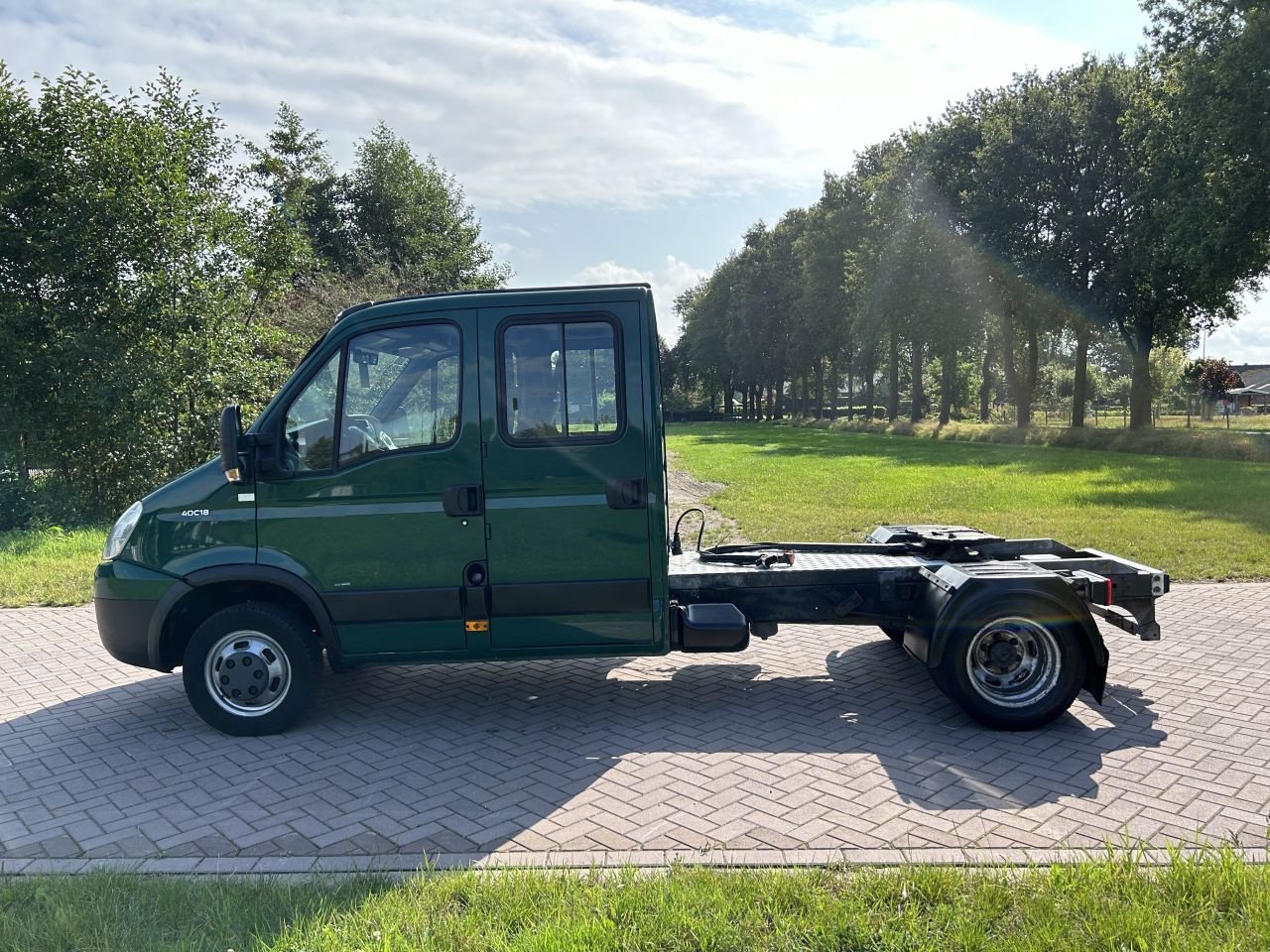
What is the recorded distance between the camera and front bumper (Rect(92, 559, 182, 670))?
5.56 metres

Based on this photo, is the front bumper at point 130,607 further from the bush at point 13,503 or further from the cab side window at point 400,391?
the bush at point 13,503

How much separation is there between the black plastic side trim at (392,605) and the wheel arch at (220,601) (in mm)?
90

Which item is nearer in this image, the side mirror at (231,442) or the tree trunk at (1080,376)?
the side mirror at (231,442)

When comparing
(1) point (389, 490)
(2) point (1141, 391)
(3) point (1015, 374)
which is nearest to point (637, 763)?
(1) point (389, 490)

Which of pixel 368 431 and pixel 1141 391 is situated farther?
pixel 1141 391

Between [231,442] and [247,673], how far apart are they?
4.80 ft

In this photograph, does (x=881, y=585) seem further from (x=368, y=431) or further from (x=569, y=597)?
(x=368, y=431)

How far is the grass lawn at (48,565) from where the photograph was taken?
9.98m

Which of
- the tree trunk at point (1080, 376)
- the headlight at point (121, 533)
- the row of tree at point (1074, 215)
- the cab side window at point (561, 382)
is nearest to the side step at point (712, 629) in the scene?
the cab side window at point (561, 382)

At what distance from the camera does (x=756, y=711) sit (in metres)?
5.98

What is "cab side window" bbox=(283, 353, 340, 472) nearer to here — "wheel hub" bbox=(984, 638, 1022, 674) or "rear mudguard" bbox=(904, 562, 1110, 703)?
"rear mudguard" bbox=(904, 562, 1110, 703)

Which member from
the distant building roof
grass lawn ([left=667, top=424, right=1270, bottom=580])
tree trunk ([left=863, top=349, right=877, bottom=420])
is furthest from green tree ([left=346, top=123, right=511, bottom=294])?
the distant building roof

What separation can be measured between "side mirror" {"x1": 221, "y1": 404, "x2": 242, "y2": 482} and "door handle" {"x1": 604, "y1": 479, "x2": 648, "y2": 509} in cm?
216

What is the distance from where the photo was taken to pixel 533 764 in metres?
5.16
